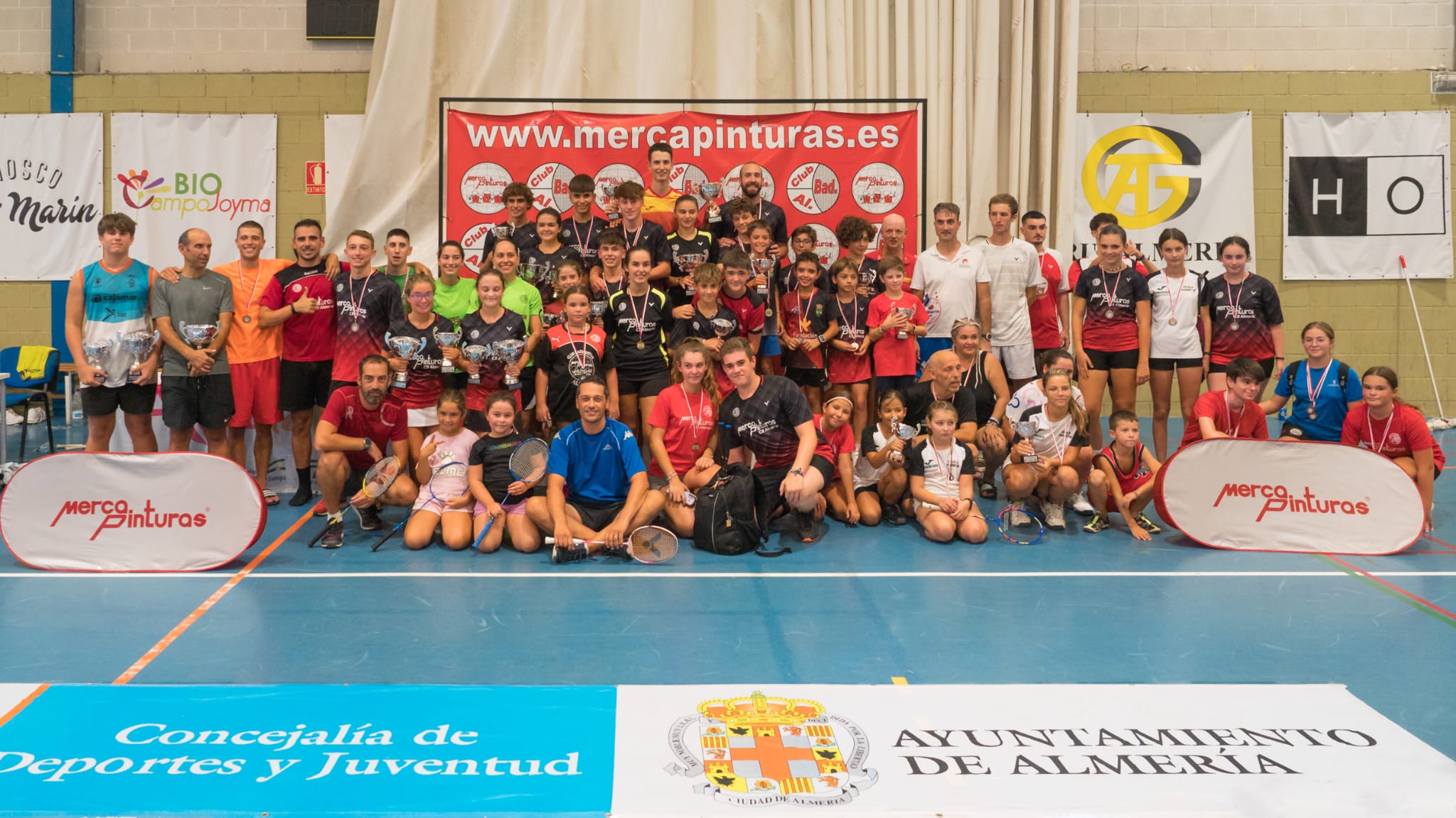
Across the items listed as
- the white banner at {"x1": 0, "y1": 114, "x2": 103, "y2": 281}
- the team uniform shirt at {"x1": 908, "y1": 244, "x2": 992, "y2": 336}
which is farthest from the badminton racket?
the white banner at {"x1": 0, "y1": 114, "x2": 103, "y2": 281}

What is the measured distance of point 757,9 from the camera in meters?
11.6

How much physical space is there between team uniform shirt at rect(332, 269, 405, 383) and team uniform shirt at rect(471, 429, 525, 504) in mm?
1443

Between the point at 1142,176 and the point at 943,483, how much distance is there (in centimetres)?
655

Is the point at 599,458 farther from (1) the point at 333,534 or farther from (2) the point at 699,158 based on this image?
(2) the point at 699,158

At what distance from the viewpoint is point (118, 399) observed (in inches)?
311

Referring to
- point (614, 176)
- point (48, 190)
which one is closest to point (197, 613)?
point (614, 176)

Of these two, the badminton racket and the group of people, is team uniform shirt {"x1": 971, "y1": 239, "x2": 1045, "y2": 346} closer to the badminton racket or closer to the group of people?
the group of people

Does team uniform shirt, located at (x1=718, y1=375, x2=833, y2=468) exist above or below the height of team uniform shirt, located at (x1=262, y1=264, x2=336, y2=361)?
below

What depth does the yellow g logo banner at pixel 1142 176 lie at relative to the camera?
12.4 m

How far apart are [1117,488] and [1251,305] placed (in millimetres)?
2075

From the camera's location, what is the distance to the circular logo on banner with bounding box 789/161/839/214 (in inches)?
394

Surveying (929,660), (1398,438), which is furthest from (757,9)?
(929,660)

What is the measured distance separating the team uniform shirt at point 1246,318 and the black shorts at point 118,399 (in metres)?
7.90

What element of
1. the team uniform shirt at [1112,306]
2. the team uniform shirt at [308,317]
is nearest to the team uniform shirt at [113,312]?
the team uniform shirt at [308,317]
